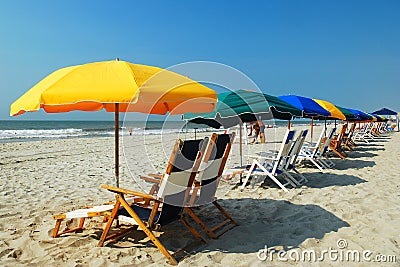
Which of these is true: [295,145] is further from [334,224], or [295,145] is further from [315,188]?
[334,224]

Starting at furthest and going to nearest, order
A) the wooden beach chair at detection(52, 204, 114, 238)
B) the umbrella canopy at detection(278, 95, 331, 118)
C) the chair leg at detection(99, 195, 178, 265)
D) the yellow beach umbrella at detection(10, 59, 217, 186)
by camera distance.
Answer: the umbrella canopy at detection(278, 95, 331, 118) < the wooden beach chair at detection(52, 204, 114, 238) < the chair leg at detection(99, 195, 178, 265) < the yellow beach umbrella at detection(10, 59, 217, 186)

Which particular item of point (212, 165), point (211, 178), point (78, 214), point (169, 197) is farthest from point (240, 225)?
point (78, 214)

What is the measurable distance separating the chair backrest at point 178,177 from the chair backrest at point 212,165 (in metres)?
0.12

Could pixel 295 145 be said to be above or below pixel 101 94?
below

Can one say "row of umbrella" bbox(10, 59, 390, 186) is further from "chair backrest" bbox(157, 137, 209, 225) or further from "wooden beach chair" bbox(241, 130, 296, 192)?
"wooden beach chair" bbox(241, 130, 296, 192)

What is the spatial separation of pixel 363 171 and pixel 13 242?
22.5ft

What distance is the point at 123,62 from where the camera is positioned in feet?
10.0

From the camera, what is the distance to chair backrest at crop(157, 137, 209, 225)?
2.75 m

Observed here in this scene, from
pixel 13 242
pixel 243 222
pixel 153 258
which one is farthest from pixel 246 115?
pixel 13 242

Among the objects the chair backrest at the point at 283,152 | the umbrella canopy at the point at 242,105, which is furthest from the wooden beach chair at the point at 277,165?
the umbrella canopy at the point at 242,105

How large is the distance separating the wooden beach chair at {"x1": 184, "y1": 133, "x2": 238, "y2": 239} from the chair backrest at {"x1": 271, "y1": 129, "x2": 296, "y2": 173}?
195cm

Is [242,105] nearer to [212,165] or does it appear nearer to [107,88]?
[212,165]

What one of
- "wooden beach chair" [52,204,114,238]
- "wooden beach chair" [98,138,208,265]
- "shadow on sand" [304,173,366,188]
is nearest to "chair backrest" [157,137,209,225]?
"wooden beach chair" [98,138,208,265]

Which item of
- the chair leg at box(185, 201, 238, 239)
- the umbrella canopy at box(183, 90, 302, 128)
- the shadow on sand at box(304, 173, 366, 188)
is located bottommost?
the shadow on sand at box(304, 173, 366, 188)
